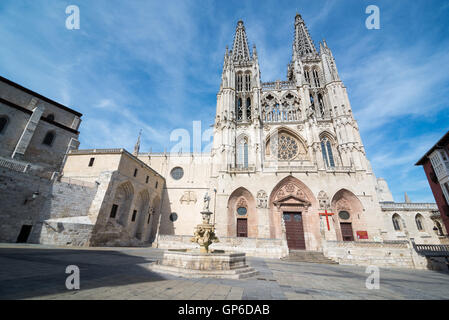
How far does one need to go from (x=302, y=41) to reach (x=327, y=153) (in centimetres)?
2032

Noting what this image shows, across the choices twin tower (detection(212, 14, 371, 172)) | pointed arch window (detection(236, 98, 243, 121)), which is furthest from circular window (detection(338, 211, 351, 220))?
pointed arch window (detection(236, 98, 243, 121))

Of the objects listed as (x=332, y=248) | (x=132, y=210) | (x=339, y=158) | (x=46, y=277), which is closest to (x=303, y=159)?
(x=339, y=158)

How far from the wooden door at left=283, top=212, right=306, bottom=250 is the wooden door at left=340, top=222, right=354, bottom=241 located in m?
3.69

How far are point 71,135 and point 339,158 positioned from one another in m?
29.3

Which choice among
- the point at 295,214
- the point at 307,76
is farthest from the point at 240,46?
the point at 295,214

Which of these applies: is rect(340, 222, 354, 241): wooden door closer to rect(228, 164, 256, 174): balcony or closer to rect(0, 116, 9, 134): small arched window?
rect(228, 164, 256, 174): balcony

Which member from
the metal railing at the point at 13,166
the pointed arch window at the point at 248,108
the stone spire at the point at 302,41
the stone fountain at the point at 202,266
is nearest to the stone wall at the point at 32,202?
the metal railing at the point at 13,166

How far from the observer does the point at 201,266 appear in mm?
5289

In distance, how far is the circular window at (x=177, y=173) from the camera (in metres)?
24.9

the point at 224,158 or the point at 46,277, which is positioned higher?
the point at 224,158

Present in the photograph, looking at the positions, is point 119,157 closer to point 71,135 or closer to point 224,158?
point 71,135

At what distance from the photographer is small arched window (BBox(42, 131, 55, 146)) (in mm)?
17678

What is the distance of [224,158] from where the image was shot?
19.7 meters

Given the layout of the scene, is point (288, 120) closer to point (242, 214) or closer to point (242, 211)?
point (242, 211)
